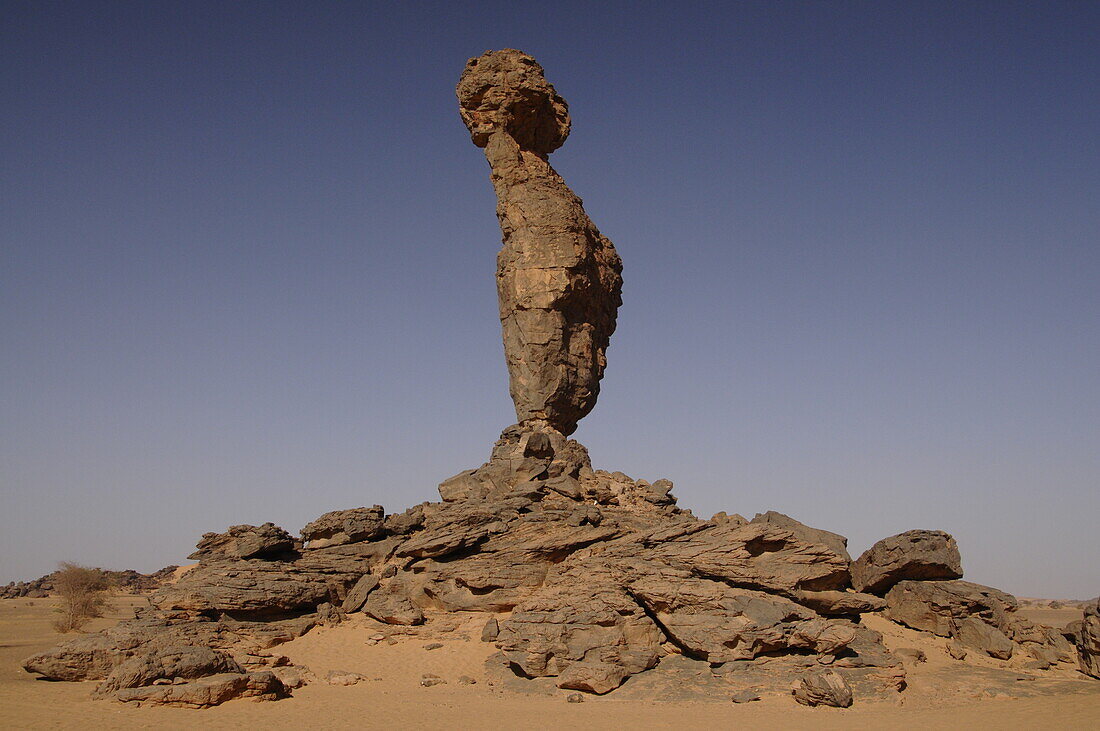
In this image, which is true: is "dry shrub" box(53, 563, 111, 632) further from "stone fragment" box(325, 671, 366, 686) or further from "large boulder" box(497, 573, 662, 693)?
"large boulder" box(497, 573, 662, 693)

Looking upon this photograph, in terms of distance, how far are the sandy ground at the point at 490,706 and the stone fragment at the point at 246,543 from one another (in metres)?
5.68

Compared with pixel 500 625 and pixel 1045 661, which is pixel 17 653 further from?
pixel 1045 661

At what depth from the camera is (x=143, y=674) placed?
1947cm

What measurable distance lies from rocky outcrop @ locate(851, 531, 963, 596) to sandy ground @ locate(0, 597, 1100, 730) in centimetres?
305

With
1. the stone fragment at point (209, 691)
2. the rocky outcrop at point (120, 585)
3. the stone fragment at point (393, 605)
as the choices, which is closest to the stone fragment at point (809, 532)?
the stone fragment at point (393, 605)

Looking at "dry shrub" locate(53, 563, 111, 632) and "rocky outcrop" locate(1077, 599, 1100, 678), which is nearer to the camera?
"rocky outcrop" locate(1077, 599, 1100, 678)

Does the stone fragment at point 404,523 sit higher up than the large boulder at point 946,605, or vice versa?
the stone fragment at point 404,523

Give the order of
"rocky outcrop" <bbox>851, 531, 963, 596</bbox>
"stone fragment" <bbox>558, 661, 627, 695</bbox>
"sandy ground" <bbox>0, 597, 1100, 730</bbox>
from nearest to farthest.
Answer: "sandy ground" <bbox>0, 597, 1100, 730</bbox>, "stone fragment" <bbox>558, 661, 627, 695</bbox>, "rocky outcrop" <bbox>851, 531, 963, 596</bbox>

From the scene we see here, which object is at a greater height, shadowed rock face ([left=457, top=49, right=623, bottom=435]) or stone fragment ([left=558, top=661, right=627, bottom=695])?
shadowed rock face ([left=457, top=49, right=623, bottom=435])

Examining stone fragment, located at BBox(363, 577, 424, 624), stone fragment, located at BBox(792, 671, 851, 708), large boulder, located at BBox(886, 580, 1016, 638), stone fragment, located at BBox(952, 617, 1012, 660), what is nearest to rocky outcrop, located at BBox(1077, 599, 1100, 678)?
stone fragment, located at BBox(952, 617, 1012, 660)

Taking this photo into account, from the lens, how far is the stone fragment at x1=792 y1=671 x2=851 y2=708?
18.6 m

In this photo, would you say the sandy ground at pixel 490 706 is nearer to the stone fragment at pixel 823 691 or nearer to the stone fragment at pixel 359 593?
the stone fragment at pixel 823 691

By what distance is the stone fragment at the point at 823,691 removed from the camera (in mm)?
18594

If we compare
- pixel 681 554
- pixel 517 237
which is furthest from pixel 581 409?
pixel 681 554
